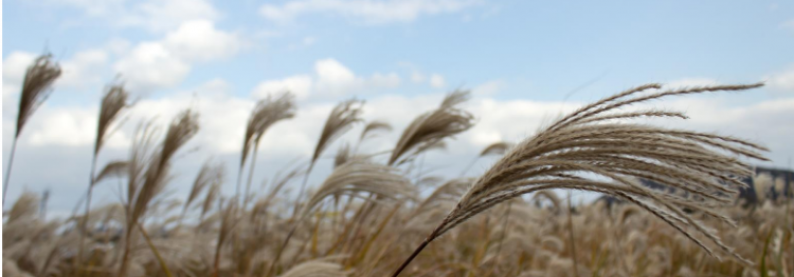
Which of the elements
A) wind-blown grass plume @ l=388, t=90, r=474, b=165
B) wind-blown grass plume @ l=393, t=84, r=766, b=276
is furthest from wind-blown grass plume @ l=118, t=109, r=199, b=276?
wind-blown grass plume @ l=393, t=84, r=766, b=276

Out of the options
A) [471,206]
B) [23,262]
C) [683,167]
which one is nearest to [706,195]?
[683,167]

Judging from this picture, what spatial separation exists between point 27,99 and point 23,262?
6.74 feet

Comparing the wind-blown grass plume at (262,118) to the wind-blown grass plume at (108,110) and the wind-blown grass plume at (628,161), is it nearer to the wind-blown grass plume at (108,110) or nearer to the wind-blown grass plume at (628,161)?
the wind-blown grass plume at (108,110)

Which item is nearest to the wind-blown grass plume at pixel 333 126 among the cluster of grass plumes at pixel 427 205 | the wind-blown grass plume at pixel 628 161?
the cluster of grass plumes at pixel 427 205

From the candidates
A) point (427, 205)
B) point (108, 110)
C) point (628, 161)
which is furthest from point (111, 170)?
point (628, 161)

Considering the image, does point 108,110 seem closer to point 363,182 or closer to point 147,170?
point 147,170

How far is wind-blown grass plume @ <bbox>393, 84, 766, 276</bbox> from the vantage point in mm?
1035

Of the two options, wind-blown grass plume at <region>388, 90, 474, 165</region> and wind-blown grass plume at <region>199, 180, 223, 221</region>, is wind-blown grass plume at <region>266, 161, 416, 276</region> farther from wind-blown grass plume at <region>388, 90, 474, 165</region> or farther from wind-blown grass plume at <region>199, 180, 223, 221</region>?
wind-blown grass plume at <region>199, 180, 223, 221</region>

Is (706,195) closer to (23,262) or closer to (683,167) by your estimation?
(683,167)

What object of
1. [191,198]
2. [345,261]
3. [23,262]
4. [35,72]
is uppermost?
[35,72]

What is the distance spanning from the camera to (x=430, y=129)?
9.41 feet

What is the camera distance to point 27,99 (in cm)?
312

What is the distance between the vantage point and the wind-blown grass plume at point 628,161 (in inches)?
40.8

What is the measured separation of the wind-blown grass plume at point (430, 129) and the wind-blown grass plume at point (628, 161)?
1705 mm
